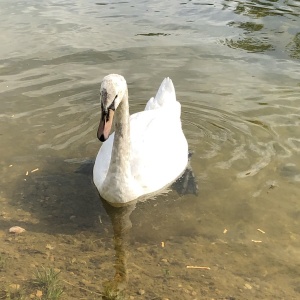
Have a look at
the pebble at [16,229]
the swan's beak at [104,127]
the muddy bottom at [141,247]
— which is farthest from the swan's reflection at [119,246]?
the swan's beak at [104,127]

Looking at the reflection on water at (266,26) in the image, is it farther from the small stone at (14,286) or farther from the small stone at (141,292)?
the small stone at (14,286)

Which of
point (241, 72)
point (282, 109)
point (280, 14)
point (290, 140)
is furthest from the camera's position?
point (280, 14)

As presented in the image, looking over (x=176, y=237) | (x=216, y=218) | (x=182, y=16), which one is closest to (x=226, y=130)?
(x=216, y=218)

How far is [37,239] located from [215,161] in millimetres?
2644

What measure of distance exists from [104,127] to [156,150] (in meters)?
1.64

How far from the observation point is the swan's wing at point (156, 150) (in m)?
6.22

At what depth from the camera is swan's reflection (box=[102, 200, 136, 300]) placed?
482 cm

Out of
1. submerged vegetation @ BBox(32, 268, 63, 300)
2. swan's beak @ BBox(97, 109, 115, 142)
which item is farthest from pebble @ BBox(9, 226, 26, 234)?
swan's beak @ BBox(97, 109, 115, 142)

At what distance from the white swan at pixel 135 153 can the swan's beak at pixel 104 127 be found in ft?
0.05

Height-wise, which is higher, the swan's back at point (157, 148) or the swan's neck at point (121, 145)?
the swan's neck at point (121, 145)

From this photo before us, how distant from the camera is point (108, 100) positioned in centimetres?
501

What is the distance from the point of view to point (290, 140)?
7512mm

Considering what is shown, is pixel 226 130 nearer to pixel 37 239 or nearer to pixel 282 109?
pixel 282 109

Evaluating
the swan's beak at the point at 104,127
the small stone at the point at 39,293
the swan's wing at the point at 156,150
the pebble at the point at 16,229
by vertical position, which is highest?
the swan's beak at the point at 104,127
